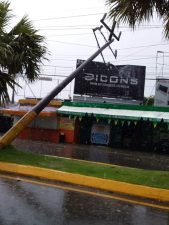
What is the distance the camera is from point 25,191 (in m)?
10.0

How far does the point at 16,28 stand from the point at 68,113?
1917 centimetres

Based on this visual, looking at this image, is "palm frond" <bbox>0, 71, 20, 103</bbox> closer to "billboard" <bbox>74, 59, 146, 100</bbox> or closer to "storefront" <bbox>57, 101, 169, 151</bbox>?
"storefront" <bbox>57, 101, 169, 151</bbox>

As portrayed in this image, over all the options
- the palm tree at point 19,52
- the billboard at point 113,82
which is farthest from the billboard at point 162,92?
the palm tree at point 19,52

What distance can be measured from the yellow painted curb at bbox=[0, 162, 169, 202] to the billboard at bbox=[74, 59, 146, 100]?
1083 inches

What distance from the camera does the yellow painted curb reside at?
33.4ft

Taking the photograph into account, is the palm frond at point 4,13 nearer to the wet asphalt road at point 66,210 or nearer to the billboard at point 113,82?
the wet asphalt road at point 66,210

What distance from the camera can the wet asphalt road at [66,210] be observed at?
7.45 meters

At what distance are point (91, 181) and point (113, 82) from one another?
29.8 metres

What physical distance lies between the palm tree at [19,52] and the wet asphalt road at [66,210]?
585 centimetres

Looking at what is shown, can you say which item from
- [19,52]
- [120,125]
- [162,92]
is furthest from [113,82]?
[19,52]

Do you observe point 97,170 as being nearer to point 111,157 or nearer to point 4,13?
point 4,13

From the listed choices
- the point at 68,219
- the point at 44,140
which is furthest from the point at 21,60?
the point at 44,140

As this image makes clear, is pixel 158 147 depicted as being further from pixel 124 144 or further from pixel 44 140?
pixel 44 140

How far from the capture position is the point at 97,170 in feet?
42.6
